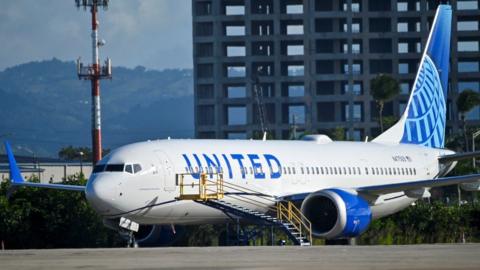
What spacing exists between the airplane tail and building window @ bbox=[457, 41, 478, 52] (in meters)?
95.3

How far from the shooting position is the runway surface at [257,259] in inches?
922

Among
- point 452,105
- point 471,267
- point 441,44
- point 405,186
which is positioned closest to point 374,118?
point 452,105

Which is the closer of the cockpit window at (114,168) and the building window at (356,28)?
the cockpit window at (114,168)

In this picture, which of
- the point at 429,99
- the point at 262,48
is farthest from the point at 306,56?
the point at 429,99

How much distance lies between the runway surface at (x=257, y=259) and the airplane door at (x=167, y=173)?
30.0 feet

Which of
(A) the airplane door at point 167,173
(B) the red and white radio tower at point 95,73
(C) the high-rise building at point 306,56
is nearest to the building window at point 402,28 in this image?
(C) the high-rise building at point 306,56

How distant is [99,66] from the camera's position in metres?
81.6

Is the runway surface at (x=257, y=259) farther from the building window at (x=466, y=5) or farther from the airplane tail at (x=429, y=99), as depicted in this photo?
the building window at (x=466, y=5)

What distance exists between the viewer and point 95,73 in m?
80.7

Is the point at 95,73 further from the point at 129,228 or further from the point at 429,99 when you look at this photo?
the point at 129,228

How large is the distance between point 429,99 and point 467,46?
10197 cm

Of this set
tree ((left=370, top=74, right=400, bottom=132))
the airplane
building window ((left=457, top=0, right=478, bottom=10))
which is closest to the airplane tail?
the airplane

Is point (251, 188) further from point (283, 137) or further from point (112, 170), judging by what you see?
point (283, 137)

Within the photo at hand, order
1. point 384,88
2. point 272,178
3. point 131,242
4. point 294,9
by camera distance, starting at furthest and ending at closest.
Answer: point 294,9 → point 384,88 → point 272,178 → point 131,242
